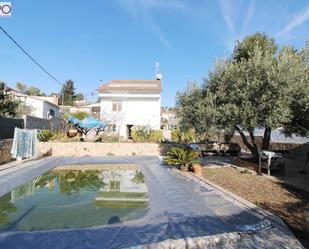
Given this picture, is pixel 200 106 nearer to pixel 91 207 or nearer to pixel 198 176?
pixel 198 176

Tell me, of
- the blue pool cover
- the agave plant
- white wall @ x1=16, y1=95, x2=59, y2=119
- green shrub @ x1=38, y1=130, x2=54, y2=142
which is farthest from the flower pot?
white wall @ x1=16, y1=95, x2=59, y2=119

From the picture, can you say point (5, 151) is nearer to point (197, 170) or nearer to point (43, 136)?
point (43, 136)

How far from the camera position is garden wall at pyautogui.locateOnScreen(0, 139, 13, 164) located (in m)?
14.6

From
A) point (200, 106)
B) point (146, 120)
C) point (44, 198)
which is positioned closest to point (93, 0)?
point (200, 106)

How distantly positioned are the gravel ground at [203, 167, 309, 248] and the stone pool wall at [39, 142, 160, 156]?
818cm

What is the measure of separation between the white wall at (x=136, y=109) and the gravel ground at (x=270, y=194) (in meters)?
21.8

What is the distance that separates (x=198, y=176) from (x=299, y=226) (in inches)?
247

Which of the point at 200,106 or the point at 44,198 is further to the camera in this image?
the point at 200,106

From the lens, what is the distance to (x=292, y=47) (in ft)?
43.5

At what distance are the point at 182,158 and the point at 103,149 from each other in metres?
8.41

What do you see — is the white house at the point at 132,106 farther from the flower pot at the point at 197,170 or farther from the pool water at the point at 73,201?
the flower pot at the point at 197,170

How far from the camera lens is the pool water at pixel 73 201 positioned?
7891 millimetres

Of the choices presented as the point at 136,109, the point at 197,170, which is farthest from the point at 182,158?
the point at 136,109

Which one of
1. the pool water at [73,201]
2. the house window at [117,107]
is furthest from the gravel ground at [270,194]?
the house window at [117,107]
